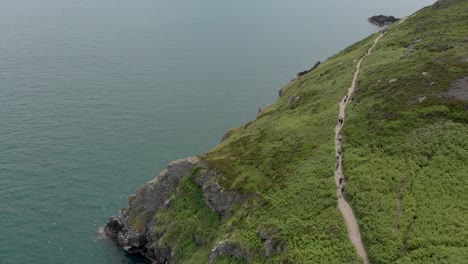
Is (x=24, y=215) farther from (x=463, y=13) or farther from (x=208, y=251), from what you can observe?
(x=463, y=13)

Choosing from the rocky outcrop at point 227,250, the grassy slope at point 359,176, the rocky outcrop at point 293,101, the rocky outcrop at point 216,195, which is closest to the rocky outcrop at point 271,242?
the grassy slope at point 359,176

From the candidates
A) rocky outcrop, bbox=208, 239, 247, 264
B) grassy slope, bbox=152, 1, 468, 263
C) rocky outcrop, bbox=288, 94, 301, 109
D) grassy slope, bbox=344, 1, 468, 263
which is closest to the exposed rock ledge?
grassy slope, bbox=152, 1, 468, 263

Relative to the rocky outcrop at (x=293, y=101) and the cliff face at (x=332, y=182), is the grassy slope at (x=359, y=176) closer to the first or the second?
the cliff face at (x=332, y=182)

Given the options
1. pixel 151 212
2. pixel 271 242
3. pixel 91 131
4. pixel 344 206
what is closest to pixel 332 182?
pixel 344 206

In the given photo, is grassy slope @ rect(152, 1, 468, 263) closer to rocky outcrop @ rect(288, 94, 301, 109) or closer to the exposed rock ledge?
rocky outcrop @ rect(288, 94, 301, 109)

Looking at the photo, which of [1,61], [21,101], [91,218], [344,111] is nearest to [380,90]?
[344,111]
